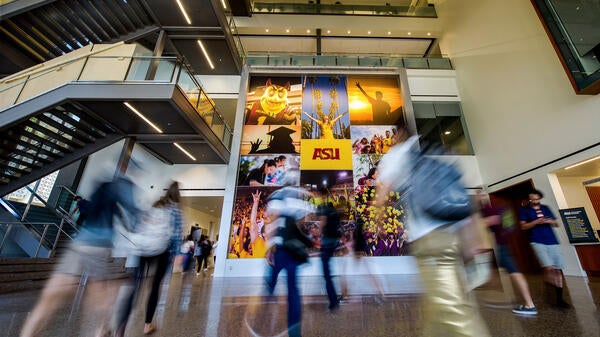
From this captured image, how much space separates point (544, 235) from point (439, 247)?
11.2ft

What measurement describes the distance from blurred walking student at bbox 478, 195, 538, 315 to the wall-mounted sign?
4.36 metres

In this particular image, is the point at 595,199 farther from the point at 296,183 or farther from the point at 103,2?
the point at 103,2

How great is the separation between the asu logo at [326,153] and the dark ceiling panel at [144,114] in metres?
4.66

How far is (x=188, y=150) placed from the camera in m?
9.33

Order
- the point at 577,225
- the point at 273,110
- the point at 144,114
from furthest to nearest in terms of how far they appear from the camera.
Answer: the point at 273,110
the point at 144,114
the point at 577,225

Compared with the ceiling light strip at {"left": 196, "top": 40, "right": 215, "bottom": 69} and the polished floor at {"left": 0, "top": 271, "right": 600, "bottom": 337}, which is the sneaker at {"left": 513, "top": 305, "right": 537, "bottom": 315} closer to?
the polished floor at {"left": 0, "top": 271, "right": 600, "bottom": 337}

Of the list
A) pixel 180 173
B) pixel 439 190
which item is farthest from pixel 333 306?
pixel 180 173

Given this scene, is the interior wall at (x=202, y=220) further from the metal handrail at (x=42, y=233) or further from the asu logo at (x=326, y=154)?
the asu logo at (x=326, y=154)

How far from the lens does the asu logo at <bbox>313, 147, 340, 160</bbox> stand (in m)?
9.81

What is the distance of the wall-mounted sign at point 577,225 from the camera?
19.9 ft

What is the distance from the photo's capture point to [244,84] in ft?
36.2

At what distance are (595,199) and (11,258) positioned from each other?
1601 centimetres

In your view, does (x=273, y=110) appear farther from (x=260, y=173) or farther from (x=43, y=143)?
(x=43, y=143)

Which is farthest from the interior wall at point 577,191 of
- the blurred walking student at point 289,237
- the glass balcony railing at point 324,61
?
the blurred walking student at point 289,237
